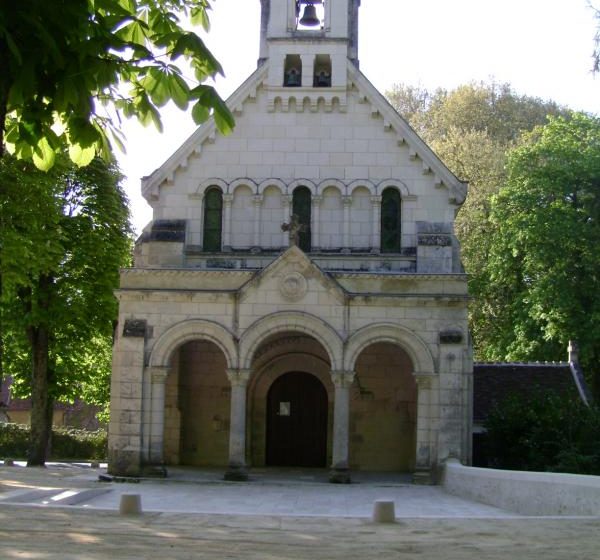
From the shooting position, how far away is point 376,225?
25.5 meters

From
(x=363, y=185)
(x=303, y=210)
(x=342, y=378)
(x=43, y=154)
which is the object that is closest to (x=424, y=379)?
(x=342, y=378)

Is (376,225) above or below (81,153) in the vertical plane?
above

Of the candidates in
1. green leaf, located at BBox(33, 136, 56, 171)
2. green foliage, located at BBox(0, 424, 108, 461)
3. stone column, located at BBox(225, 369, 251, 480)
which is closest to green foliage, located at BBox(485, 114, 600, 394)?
stone column, located at BBox(225, 369, 251, 480)

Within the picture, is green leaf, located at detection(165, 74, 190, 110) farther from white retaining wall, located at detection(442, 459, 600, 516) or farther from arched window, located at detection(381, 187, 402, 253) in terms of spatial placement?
arched window, located at detection(381, 187, 402, 253)

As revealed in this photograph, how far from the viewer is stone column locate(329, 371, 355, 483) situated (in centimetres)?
2252

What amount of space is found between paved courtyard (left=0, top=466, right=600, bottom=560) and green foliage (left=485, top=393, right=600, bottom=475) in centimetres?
360

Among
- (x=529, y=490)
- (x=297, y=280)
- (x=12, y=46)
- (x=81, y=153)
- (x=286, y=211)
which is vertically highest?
(x=286, y=211)

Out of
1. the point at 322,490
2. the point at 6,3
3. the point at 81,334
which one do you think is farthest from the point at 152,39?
the point at 81,334

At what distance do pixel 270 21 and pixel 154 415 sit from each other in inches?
455

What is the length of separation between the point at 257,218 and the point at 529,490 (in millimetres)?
11562

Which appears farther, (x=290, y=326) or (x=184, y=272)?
(x=184, y=272)

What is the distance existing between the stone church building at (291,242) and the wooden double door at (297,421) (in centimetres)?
4

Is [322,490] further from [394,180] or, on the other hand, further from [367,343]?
[394,180]

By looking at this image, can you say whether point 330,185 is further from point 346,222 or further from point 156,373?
point 156,373
